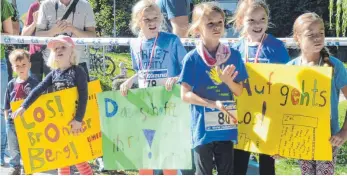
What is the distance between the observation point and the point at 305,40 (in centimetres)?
405

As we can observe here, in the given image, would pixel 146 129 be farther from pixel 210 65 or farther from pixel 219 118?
pixel 210 65

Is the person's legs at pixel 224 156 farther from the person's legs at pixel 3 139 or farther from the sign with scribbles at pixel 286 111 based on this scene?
the person's legs at pixel 3 139

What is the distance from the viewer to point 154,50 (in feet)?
14.8

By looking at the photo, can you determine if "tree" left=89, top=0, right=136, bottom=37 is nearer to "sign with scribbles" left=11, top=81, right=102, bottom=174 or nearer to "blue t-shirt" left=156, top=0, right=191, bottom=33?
"blue t-shirt" left=156, top=0, right=191, bottom=33

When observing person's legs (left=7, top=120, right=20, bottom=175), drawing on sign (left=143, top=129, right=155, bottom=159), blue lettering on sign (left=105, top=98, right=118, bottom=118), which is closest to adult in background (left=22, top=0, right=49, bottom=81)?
person's legs (left=7, top=120, right=20, bottom=175)

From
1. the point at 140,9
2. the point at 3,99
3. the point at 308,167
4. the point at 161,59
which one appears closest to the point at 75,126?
the point at 161,59

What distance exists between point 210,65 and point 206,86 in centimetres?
14

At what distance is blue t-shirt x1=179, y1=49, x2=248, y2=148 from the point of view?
4.02m

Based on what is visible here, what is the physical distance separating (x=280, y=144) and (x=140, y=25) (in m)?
1.32

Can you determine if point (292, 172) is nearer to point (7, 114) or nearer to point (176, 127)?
point (176, 127)

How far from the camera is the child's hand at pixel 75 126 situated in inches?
185

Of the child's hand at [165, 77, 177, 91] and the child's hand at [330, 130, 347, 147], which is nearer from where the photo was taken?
the child's hand at [330, 130, 347, 147]

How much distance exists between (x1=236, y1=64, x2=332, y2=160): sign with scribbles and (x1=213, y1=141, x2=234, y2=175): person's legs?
0.30 meters

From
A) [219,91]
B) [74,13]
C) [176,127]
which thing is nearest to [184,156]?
[176,127]
